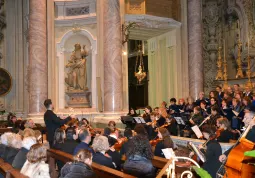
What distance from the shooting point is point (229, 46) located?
1795cm

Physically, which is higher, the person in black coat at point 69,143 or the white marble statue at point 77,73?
the white marble statue at point 77,73

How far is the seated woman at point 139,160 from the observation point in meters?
4.77

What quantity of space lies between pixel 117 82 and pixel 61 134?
277 inches

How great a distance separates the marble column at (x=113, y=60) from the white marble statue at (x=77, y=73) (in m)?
1.52

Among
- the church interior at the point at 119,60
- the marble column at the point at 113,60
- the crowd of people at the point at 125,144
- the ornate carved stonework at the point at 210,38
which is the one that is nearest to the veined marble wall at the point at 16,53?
the church interior at the point at 119,60

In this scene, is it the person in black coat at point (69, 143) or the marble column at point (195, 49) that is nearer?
the person in black coat at point (69, 143)

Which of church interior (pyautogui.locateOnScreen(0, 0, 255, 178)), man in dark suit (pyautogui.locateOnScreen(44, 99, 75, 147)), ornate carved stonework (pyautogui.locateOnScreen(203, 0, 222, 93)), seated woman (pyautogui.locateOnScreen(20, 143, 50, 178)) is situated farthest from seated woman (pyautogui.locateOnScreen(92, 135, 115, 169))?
ornate carved stonework (pyautogui.locateOnScreen(203, 0, 222, 93))

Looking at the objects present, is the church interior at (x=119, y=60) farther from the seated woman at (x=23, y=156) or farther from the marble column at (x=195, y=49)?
the seated woman at (x=23, y=156)

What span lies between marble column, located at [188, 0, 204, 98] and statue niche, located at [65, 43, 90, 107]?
4.70 metres

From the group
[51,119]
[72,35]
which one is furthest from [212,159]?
[72,35]

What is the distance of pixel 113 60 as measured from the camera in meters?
14.3

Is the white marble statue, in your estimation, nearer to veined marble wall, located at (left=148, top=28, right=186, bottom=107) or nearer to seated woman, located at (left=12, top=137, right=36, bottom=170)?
veined marble wall, located at (left=148, top=28, right=186, bottom=107)

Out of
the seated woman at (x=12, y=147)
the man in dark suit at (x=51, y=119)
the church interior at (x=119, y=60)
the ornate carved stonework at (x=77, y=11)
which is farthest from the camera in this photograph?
the ornate carved stonework at (x=77, y=11)

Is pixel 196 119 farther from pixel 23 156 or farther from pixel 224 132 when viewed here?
pixel 23 156
